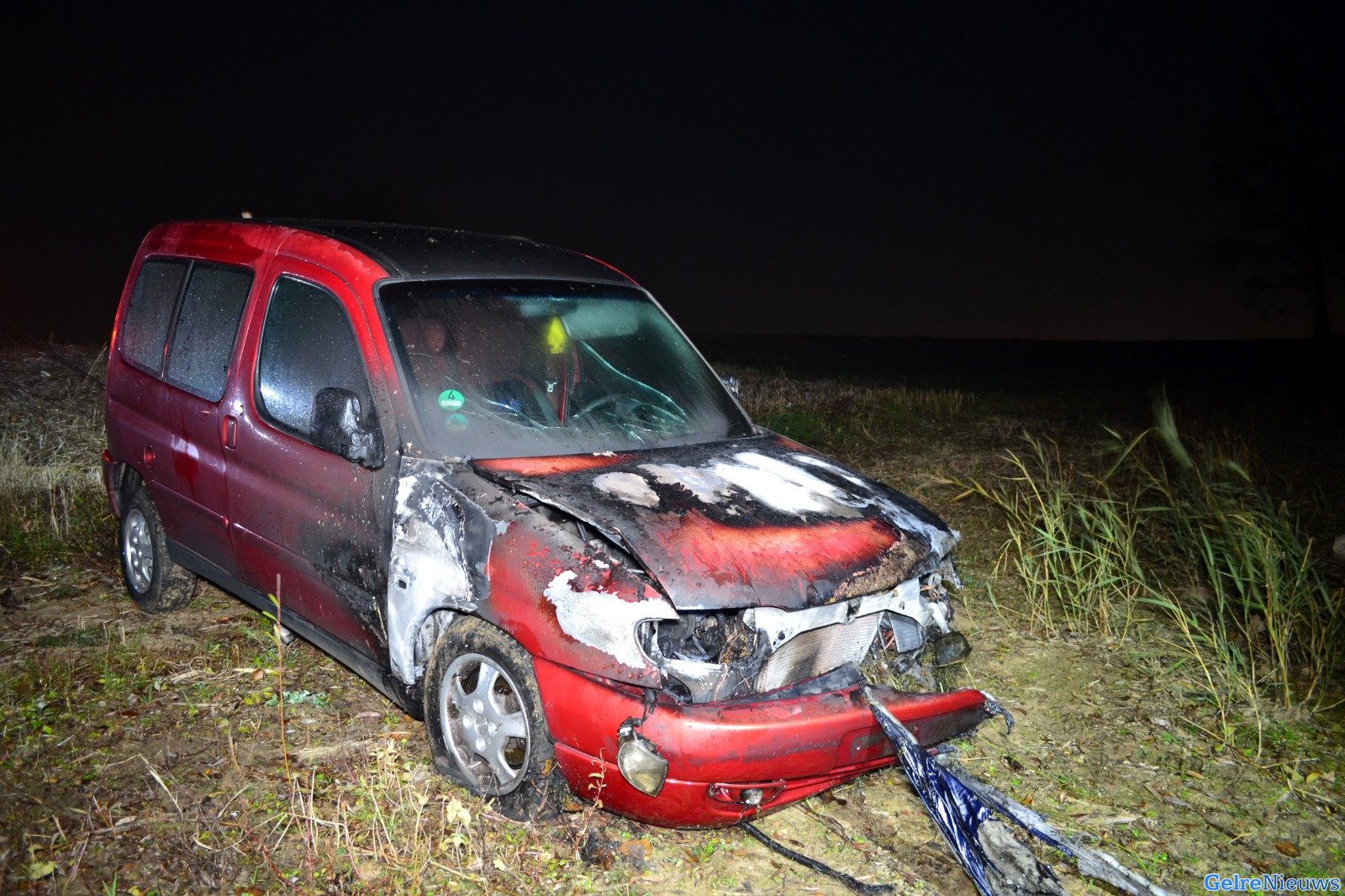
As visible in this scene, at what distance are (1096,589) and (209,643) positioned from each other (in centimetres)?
485

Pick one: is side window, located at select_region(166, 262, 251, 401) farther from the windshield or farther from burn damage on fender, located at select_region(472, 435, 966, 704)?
burn damage on fender, located at select_region(472, 435, 966, 704)

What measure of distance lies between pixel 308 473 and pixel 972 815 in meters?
2.64

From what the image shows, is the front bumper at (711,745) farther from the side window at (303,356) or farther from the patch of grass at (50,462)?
the patch of grass at (50,462)

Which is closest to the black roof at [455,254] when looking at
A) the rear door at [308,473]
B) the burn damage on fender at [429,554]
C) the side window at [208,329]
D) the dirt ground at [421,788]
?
the rear door at [308,473]

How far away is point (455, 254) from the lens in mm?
4160

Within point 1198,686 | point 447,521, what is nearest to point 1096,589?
point 1198,686

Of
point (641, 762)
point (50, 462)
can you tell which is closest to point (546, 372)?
point (641, 762)

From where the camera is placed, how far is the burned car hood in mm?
2893

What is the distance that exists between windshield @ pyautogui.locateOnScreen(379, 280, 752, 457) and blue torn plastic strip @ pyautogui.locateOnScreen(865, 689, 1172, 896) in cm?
151

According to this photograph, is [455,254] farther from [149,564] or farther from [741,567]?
[149,564]

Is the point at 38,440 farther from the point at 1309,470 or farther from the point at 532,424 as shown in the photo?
the point at 1309,470

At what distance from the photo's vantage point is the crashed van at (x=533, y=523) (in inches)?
112

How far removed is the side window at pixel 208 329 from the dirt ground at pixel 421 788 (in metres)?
1.34

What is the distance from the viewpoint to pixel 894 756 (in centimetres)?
313
